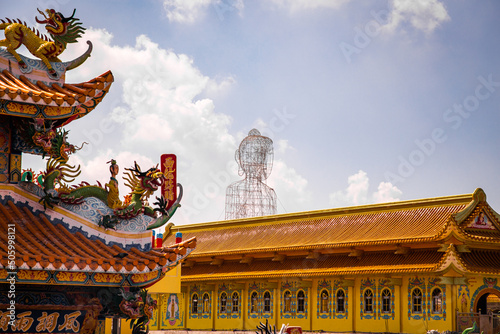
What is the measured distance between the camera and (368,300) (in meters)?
33.4

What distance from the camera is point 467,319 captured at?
2905 cm

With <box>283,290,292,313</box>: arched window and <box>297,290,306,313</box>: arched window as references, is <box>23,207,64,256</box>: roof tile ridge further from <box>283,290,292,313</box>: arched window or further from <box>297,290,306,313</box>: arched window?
<box>283,290,292,313</box>: arched window

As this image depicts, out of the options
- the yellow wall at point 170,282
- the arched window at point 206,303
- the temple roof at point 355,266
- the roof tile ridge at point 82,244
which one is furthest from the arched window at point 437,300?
the roof tile ridge at point 82,244

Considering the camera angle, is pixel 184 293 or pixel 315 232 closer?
pixel 315 232

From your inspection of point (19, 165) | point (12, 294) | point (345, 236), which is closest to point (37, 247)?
point (12, 294)

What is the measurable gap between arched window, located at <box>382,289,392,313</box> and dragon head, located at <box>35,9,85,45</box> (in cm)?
2167

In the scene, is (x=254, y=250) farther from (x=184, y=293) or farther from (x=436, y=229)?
(x=436, y=229)

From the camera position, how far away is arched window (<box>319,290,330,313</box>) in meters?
34.9

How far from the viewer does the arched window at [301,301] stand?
118 ft

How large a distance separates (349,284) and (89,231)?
21.4 metres

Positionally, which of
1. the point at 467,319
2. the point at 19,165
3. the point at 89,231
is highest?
the point at 19,165

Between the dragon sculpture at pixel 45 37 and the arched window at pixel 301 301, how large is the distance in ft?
77.0

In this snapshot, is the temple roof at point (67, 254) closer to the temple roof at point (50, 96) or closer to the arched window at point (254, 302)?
the temple roof at point (50, 96)

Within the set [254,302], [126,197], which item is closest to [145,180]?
[126,197]
